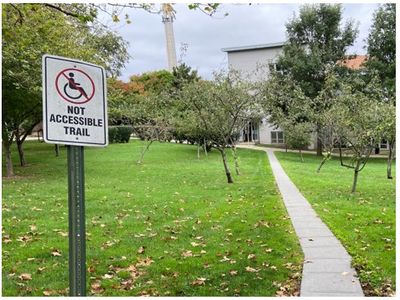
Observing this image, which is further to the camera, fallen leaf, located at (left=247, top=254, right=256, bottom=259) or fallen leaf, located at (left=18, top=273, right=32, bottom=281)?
fallen leaf, located at (left=247, top=254, right=256, bottom=259)

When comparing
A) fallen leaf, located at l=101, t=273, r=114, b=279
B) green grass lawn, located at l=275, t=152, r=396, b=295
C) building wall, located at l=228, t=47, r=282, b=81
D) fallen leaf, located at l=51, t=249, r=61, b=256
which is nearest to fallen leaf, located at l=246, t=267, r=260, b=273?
green grass lawn, located at l=275, t=152, r=396, b=295

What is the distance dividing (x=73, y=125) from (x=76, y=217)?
21.1 inches

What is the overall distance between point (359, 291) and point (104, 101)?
345cm

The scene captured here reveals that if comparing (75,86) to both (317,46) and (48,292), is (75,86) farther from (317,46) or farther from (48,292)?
(317,46)

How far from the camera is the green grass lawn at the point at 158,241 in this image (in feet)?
17.6

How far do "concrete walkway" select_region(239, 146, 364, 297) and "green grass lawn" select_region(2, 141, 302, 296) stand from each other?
19cm

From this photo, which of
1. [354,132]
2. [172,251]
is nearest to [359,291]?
[172,251]

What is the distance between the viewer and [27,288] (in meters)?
5.23

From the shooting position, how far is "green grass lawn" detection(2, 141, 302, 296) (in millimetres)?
5375

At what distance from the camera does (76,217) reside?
8.82 ft

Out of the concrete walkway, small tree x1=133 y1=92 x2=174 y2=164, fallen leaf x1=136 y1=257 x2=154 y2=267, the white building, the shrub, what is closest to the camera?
the concrete walkway

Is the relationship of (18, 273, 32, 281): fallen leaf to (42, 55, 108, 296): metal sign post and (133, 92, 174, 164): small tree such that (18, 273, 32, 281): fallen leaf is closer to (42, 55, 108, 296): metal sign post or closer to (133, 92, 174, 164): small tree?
(42, 55, 108, 296): metal sign post

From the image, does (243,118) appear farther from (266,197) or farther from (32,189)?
(32,189)

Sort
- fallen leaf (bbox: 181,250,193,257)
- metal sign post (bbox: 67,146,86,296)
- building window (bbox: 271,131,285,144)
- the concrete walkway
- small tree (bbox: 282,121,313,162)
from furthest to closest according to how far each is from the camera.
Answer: building window (bbox: 271,131,285,144) < small tree (bbox: 282,121,313,162) < fallen leaf (bbox: 181,250,193,257) < the concrete walkway < metal sign post (bbox: 67,146,86,296)
